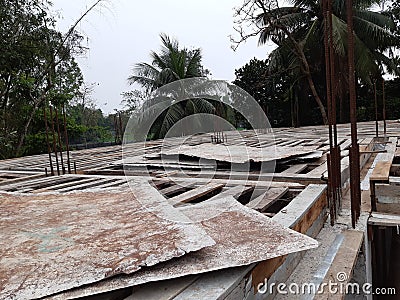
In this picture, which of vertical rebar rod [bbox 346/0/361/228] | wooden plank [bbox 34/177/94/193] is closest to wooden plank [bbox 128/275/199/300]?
vertical rebar rod [bbox 346/0/361/228]

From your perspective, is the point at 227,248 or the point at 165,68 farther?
the point at 165,68

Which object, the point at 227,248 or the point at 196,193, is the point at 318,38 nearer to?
the point at 196,193

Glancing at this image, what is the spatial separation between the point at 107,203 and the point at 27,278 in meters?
0.78

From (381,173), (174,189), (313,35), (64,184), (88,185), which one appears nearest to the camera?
(381,173)

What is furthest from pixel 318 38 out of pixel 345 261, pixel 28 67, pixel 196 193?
pixel 345 261

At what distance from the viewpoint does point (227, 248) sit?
1.05 meters

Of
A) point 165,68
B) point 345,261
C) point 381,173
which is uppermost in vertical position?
point 165,68

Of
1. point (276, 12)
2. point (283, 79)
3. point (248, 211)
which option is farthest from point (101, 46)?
point (248, 211)

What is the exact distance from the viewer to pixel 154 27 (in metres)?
Answer: 11.7

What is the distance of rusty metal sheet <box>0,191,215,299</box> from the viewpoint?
0.88 m

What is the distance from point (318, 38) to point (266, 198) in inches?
385

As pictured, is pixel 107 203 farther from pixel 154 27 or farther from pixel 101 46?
pixel 154 27

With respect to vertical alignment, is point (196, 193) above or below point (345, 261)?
above

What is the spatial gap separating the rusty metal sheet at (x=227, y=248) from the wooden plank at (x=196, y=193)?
489mm
